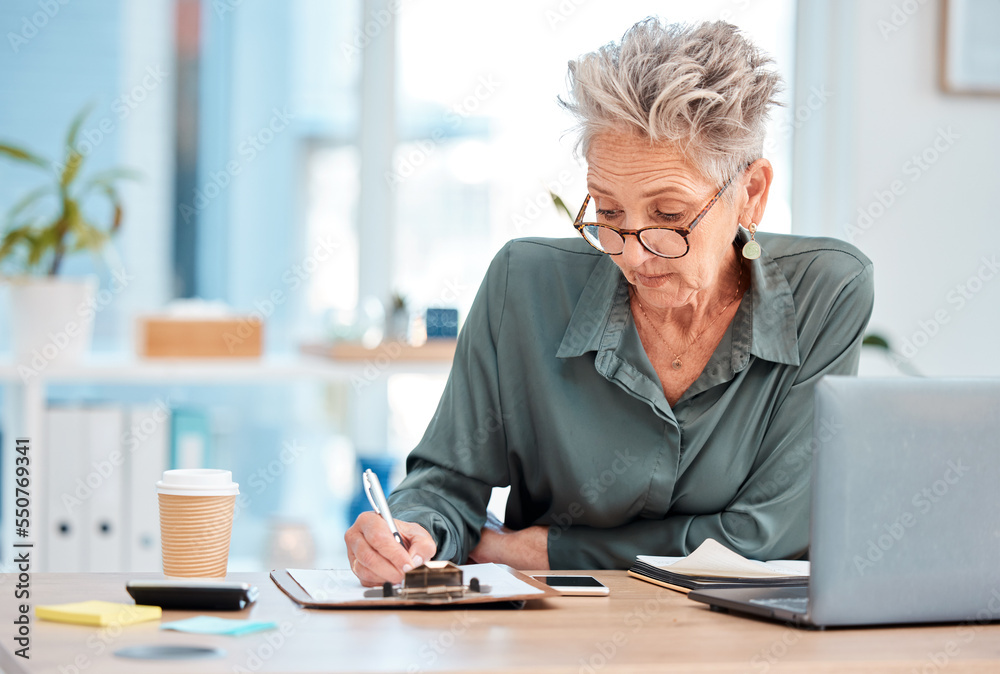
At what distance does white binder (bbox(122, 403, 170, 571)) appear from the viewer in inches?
100

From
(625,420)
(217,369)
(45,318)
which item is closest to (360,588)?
(625,420)

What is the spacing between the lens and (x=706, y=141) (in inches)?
54.9

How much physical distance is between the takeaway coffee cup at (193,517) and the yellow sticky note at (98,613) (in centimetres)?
14

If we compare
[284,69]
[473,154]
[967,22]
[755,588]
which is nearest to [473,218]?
[473,154]

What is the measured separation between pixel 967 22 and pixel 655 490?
2.30 meters

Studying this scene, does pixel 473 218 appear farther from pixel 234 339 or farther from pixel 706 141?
pixel 706 141

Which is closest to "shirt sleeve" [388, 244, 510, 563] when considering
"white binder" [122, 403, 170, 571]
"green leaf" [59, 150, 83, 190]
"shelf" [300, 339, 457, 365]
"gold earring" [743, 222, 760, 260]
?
"gold earring" [743, 222, 760, 260]

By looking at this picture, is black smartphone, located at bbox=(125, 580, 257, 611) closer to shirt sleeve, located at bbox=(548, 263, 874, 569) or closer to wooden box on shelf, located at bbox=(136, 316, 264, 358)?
shirt sleeve, located at bbox=(548, 263, 874, 569)

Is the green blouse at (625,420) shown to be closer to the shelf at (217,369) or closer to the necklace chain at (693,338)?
the necklace chain at (693,338)

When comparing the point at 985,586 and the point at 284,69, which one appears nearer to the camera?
the point at 985,586

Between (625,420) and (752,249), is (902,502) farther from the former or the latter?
(752,249)

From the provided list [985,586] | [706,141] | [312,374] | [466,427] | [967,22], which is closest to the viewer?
[985,586]

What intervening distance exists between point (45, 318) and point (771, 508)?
1.91m

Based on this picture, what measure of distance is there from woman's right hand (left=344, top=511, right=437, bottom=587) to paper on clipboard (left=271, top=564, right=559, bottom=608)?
0.06ft
